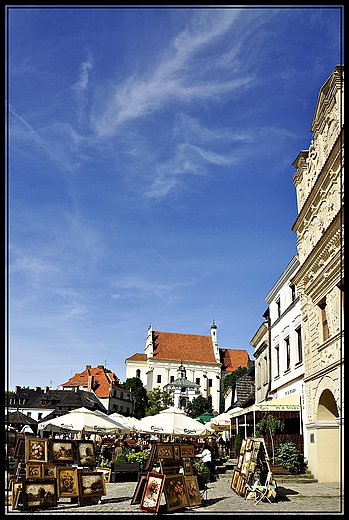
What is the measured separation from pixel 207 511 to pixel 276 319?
17398mm

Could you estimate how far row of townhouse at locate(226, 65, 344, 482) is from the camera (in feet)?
53.5

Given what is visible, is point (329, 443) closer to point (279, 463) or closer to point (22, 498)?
point (279, 463)

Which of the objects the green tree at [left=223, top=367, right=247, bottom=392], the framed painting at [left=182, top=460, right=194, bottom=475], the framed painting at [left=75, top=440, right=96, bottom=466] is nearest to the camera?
the framed painting at [left=182, top=460, right=194, bottom=475]

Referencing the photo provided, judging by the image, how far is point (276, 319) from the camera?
94.1 feet

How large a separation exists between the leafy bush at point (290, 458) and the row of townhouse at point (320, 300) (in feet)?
1.70

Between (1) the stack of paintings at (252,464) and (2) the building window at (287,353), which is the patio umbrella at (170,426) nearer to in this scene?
(1) the stack of paintings at (252,464)

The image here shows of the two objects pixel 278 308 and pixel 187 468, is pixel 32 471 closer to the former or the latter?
pixel 187 468

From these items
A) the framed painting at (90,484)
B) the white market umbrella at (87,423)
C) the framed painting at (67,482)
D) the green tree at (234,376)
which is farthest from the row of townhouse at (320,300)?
the green tree at (234,376)

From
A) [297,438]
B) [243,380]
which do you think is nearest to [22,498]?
[297,438]

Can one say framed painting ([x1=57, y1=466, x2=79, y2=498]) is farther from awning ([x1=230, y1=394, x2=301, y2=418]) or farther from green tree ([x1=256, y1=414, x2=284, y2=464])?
awning ([x1=230, y1=394, x2=301, y2=418])

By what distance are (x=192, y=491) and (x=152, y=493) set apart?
1234 millimetres

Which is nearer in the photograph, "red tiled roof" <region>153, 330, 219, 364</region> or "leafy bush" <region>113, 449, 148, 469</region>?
"leafy bush" <region>113, 449, 148, 469</region>

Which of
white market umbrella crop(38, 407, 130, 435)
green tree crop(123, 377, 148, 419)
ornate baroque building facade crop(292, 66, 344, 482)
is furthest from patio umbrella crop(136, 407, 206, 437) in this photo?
green tree crop(123, 377, 148, 419)

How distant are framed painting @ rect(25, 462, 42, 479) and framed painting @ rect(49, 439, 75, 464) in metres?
0.51
